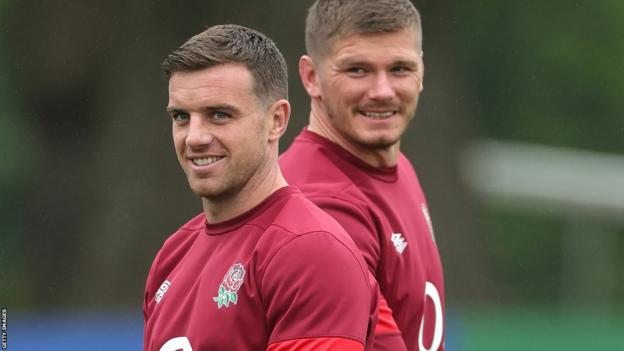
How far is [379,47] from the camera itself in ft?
15.7

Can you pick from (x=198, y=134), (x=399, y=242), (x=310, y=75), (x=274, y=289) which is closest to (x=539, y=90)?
(x=310, y=75)

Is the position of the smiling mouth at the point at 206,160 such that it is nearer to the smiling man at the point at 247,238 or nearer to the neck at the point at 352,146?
the smiling man at the point at 247,238

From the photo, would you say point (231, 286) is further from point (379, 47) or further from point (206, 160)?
point (379, 47)

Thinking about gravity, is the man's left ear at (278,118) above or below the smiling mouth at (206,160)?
above

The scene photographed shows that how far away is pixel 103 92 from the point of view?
1401cm

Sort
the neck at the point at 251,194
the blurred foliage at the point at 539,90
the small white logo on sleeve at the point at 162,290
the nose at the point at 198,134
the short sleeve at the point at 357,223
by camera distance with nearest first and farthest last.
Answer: the nose at the point at 198,134, the neck at the point at 251,194, the small white logo on sleeve at the point at 162,290, the short sleeve at the point at 357,223, the blurred foliage at the point at 539,90

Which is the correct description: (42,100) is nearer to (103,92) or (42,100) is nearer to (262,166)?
(103,92)

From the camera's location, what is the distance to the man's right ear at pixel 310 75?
505 cm

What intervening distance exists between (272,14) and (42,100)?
109 inches

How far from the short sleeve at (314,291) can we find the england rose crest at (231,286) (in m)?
0.09

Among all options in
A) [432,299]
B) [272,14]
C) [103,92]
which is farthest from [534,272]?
[432,299]

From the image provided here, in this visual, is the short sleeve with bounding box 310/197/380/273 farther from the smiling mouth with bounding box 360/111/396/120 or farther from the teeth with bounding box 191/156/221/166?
the teeth with bounding box 191/156/221/166

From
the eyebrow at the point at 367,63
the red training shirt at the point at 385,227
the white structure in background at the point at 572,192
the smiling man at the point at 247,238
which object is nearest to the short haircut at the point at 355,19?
the eyebrow at the point at 367,63

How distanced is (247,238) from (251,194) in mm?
152
